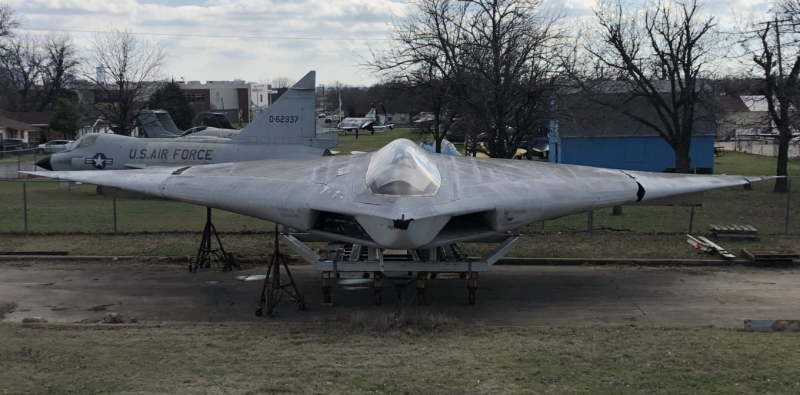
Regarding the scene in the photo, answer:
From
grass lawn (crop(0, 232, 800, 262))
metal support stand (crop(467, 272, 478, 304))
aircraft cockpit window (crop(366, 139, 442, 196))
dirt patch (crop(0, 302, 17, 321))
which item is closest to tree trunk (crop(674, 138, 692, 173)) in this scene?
grass lawn (crop(0, 232, 800, 262))

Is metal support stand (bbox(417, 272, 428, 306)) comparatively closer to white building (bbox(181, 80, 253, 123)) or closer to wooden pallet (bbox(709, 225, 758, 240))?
wooden pallet (bbox(709, 225, 758, 240))

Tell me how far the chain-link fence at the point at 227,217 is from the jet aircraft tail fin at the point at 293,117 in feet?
15.9

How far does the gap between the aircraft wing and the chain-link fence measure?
15.6 ft

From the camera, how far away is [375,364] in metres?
8.80

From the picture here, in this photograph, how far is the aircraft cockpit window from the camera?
39.3 feet

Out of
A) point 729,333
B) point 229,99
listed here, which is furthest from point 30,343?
point 229,99

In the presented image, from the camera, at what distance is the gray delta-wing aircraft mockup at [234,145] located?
1145 inches

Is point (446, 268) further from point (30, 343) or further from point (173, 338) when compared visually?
point (30, 343)

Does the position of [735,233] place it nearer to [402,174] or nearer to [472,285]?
[472,285]

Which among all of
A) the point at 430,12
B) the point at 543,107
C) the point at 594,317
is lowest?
the point at 594,317

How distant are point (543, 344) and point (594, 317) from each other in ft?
8.32

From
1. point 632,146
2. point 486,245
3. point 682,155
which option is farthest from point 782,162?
point 486,245

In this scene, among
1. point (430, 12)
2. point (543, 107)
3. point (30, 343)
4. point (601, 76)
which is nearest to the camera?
point (30, 343)

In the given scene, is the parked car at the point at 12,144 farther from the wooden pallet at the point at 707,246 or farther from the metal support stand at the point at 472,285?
the metal support stand at the point at 472,285
